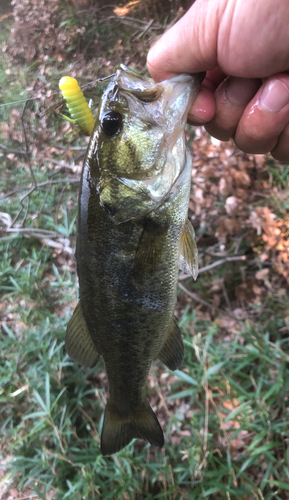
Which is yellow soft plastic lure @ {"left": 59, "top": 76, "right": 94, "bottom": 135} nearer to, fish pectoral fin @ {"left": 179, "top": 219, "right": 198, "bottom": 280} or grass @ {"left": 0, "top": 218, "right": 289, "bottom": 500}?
fish pectoral fin @ {"left": 179, "top": 219, "right": 198, "bottom": 280}

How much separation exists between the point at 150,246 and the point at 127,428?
116 cm

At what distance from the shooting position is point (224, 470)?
6.87 feet

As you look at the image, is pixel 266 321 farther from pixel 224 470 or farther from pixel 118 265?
pixel 118 265

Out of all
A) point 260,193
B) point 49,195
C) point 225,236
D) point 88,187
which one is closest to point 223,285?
point 225,236

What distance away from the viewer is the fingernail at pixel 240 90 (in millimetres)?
1519

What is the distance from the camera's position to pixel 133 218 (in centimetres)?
128

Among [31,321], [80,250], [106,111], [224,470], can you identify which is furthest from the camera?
[31,321]

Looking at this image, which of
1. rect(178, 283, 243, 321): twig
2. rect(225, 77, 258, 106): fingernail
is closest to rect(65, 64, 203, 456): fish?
rect(225, 77, 258, 106): fingernail

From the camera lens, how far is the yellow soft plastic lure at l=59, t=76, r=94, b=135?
1336 mm

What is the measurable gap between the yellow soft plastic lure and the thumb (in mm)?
419

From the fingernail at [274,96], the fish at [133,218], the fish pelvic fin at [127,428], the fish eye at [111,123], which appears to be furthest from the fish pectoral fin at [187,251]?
the fish pelvic fin at [127,428]

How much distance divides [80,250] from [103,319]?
36 centimetres

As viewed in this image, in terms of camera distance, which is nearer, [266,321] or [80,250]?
[80,250]

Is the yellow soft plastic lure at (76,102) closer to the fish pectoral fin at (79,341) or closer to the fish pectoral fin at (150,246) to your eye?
the fish pectoral fin at (150,246)
